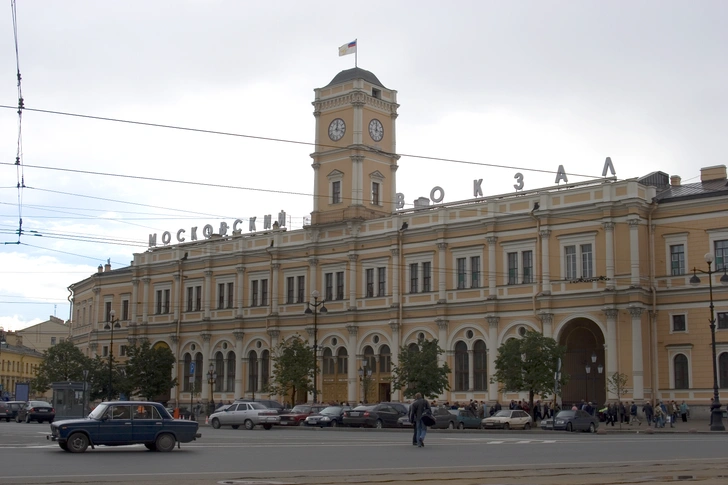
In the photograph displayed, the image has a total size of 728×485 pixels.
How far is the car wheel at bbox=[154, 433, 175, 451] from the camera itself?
26.2 m

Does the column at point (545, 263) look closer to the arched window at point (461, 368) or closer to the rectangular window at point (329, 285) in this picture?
the arched window at point (461, 368)

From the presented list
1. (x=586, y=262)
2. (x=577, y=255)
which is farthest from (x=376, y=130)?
(x=586, y=262)

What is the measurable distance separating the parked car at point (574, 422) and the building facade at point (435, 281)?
8.61m

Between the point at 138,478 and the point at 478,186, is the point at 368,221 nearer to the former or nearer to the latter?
the point at 478,186

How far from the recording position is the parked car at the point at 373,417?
155 feet

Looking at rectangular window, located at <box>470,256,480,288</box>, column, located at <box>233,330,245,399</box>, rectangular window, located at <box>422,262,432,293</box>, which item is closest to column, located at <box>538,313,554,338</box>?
rectangular window, located at <box>470,256,480,288</box>

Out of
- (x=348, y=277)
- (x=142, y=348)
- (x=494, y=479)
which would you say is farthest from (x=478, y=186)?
(x=494, y=479)

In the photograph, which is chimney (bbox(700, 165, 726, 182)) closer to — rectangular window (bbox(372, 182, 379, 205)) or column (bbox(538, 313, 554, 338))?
column (bbox(538, 313, 554, 338))

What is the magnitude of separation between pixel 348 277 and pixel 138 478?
173ft

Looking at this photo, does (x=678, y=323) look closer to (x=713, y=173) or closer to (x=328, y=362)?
Answer: (x=713, y=173)

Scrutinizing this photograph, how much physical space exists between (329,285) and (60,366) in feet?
85.4

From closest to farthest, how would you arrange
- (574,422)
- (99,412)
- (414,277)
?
(99,412), (574,422), (414,277)

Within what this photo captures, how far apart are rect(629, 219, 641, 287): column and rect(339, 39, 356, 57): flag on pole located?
24.9 metres

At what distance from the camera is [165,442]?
26.3 meters
